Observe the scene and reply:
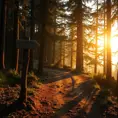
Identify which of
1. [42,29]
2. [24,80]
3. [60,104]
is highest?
[42,29]

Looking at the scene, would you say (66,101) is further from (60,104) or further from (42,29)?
(42,29)

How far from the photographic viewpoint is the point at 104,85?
14.1m

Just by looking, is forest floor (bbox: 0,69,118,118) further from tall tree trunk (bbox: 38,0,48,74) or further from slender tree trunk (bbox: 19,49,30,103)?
tall tree trunk (bbox: 38,0,48,74)

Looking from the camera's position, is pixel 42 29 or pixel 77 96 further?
pixel 42 29

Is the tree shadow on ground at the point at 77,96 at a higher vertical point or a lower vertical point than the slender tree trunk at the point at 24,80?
lower

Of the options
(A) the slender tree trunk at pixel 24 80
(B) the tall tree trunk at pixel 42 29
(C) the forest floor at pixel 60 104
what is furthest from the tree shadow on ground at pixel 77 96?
(B) the tall tree trunk at pixel 42 29

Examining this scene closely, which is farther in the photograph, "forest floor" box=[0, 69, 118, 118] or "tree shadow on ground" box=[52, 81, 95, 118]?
"tree shadow on ground" box=[52, 81, 95, 118]

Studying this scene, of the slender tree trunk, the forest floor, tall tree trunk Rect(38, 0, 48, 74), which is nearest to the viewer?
the forest floor

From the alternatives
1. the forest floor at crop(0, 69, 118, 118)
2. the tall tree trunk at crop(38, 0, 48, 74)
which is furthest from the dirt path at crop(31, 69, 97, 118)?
the tall tree trunk at crop(38, 0, 48, 74)

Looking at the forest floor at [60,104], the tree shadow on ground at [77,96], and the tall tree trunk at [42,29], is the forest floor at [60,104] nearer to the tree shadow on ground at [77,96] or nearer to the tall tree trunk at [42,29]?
the tree shadow on ground at [77,96]

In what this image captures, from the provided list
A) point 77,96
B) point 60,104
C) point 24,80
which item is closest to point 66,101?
point 60,104

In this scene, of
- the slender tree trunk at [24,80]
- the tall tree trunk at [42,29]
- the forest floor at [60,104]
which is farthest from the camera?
the tall tree trunk at [42,29]

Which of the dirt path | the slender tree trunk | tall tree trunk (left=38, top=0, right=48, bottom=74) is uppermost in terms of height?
tall tree trunk (left=38, top=0, right=48, bottom=74)

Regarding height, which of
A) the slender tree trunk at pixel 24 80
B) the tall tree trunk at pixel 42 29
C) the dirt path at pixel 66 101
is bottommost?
the dirt path at pixel 66 101
